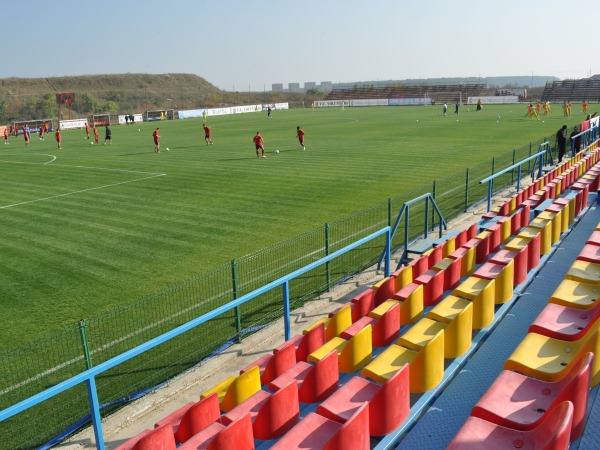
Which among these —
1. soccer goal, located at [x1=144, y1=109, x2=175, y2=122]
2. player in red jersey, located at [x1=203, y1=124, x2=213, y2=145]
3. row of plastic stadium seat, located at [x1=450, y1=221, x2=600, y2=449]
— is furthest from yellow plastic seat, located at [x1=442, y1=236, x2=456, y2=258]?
soccer goal, located at [x1=144, y1=109, x2=175, y2=122]

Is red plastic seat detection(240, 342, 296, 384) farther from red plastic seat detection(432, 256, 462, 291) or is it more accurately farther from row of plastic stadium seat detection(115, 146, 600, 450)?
red plastic seat detection(432, 256, 462, 291)

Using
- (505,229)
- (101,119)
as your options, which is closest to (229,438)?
(505,229)

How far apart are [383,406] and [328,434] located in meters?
0.52

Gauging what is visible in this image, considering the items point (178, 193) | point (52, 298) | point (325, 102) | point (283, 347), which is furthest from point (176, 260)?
point (325, 102)

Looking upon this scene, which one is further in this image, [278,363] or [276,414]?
[278,363]

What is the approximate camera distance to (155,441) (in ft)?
14.2

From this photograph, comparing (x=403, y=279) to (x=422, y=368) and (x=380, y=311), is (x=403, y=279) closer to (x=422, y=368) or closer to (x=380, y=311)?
(x=380, y=311)

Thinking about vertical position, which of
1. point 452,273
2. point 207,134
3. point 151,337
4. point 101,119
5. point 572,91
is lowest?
point 151,337

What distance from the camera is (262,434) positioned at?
4.57 metres

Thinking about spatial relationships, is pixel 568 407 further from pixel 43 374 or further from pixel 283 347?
pixel 43 374

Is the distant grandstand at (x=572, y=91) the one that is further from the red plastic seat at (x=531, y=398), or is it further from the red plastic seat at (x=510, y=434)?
the red plastic seat at (x=510, y=434)

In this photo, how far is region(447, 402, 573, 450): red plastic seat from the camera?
10.4 feet

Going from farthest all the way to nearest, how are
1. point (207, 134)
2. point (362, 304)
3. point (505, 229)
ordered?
point (207, 134)
point (505, 229)
point (362, 304)

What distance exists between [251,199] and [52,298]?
29.0 ft
